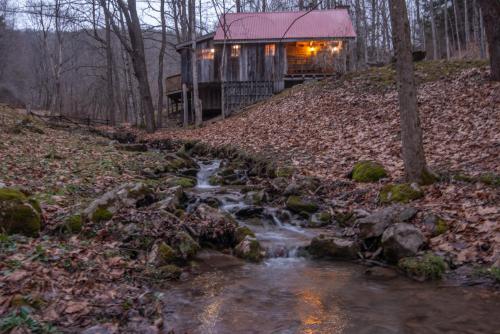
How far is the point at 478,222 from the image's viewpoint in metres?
6.99

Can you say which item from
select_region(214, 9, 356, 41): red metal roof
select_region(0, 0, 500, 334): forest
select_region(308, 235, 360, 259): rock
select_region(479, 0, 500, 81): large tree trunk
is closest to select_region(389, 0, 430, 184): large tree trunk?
select_region(0, 0, 500, 334): forest

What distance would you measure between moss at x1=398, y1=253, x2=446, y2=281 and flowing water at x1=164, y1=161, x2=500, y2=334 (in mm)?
193

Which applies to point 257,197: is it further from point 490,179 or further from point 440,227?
point 490,179

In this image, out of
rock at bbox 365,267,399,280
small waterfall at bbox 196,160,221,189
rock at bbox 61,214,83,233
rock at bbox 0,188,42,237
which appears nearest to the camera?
rock at bbox 0,188,42,237

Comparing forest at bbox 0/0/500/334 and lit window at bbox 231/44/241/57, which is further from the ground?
lit window at bbox 231/44/241/57

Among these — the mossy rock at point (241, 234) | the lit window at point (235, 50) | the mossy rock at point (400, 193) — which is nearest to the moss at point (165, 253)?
the mossy rock at point (241, 234)

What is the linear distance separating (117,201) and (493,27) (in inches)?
526

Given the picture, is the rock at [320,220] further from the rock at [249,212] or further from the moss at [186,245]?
the moss at [186,245]

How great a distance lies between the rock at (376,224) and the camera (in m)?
7.55

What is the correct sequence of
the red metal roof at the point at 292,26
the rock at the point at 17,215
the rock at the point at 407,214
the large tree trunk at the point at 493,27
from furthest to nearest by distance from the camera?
the red metal roof at the point at 292,26 < the large tree trunk at the point at 493,27 < the rock at the point at 407,214 < the rock at the point at 17,215

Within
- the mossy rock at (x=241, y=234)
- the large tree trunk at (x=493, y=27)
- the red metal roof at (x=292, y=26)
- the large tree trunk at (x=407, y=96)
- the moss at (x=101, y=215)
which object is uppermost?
the red metal roof at (x=292, y=26)

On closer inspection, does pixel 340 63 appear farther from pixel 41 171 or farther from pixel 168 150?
pixel 41 171

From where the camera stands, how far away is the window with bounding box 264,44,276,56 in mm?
29766

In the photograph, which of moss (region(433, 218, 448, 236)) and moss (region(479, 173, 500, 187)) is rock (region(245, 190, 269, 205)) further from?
moss (region(479, 173, 500, 187))
